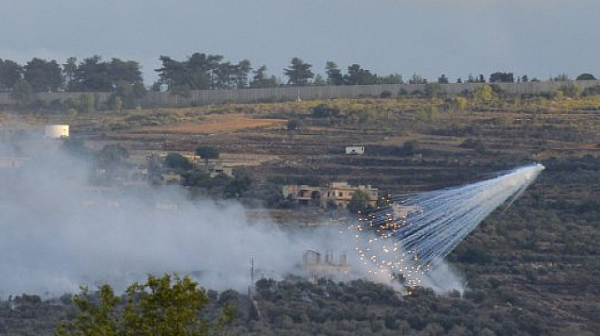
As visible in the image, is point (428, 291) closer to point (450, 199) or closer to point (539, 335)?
point (539, 335)

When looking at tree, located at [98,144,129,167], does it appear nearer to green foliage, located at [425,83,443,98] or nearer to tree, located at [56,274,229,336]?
green foliage, located at [425,83,443,98]

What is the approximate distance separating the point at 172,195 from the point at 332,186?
19.0 feet

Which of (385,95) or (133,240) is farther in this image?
(385,95)

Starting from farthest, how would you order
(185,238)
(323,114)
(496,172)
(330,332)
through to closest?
(323,114)
(496,172)
(185,238)
(330,332)

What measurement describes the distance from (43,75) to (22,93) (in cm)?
927

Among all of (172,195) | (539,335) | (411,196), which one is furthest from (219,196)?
(539,335)

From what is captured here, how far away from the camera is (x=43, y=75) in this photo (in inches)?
5030

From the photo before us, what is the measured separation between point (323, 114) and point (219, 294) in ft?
145

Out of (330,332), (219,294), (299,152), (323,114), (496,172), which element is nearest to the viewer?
(330,332)

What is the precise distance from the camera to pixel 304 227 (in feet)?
249

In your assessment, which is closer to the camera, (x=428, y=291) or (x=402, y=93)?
(x=428, y=291)

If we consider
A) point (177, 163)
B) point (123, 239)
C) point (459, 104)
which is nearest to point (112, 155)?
point (177, 163)

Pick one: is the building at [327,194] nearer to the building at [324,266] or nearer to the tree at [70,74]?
the building at [324,266]

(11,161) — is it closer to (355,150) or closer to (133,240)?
(355,150)
